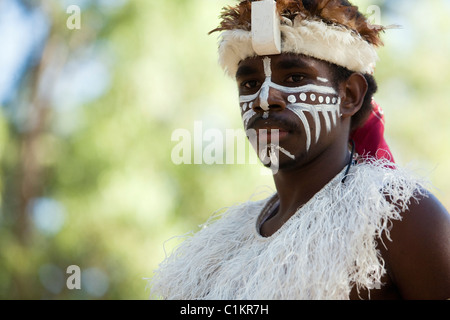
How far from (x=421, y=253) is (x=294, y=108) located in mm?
749

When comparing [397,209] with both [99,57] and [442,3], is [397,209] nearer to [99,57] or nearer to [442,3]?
[99,57]

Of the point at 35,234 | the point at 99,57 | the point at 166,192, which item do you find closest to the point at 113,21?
the point at 99,57

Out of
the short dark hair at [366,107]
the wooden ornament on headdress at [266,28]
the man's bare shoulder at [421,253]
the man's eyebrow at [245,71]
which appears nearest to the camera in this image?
the man's bare shoulder at [421,253]

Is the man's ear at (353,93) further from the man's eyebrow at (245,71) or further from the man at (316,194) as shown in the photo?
the man's eyebrow at (245,71)

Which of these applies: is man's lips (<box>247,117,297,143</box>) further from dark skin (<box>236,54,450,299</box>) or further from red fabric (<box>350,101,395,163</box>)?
red fabric (<box>350,101,395,163</box>)

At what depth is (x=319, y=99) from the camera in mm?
2318

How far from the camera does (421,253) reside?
1.94 meters

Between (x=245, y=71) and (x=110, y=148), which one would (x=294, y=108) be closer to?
(x=245, y=71)

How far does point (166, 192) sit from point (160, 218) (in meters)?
0.35

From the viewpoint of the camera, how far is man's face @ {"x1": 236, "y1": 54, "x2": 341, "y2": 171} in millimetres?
2301

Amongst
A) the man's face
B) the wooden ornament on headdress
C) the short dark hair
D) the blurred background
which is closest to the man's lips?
the man's face

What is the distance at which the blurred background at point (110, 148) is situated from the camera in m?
6.27

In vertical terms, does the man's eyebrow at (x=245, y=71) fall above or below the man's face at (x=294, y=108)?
above

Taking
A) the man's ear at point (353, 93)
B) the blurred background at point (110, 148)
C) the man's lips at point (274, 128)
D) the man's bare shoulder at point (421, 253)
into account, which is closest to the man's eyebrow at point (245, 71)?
the man's lips at point (274, 128)
